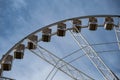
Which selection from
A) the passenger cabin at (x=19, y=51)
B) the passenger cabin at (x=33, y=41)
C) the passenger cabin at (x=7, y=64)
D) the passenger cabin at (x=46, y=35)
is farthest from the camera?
the passenger cabin at (x=46, y=35)

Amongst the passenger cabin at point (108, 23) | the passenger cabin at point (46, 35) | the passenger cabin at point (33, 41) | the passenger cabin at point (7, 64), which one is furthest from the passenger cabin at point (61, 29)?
the passenger cabin at point (7, 64)

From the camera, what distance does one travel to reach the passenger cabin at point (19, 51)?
947 inches

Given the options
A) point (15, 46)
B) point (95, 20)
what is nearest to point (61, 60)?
point (15, 46)

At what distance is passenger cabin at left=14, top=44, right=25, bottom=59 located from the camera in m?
24.0

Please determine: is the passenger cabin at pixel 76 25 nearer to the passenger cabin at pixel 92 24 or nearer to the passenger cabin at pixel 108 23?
the passenger cabin at pixel 92 24

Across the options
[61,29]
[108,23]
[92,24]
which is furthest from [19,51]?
[108,23]

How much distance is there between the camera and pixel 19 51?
79.6 ft

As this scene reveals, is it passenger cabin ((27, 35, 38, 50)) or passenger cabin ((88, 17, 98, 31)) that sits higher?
passenger cabin ((88, 17, 98, 31))

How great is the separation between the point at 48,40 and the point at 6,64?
398 centimetres

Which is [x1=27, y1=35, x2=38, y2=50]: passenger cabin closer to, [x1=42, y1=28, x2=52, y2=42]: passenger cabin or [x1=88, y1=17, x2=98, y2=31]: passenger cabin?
[x1=42, y1=28, x2=52, y2=42]: passenger cabin

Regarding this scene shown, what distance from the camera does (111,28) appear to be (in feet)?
84.1

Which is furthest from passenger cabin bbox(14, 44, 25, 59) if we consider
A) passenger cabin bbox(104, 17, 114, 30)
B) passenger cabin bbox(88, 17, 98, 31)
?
passenger cabin bbox(104, 17, 114, 30)

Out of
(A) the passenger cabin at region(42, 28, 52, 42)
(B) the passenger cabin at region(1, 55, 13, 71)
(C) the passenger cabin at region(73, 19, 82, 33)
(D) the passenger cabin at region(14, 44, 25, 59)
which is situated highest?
(C) the passenger cabin at region(73, 19, 82, 33)

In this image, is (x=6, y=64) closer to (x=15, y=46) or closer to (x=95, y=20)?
(x=15, y=46)
